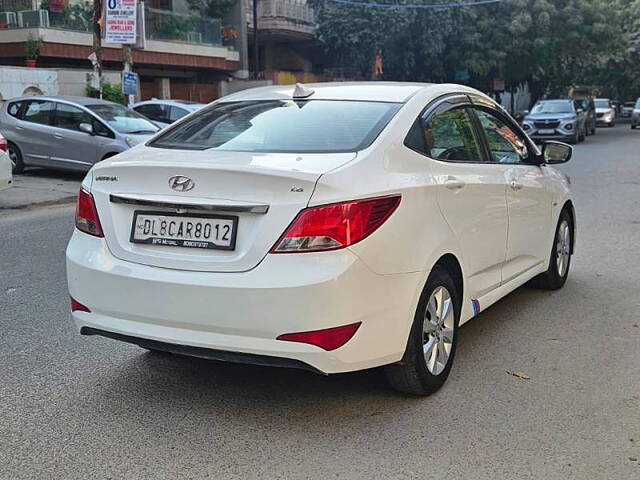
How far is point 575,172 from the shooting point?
650 inches

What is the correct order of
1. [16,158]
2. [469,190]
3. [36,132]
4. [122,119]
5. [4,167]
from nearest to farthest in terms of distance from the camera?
[469,190] → [4,167] → [36,132] → [122,119] → [16,158]

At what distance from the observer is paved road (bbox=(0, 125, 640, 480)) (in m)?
3.34

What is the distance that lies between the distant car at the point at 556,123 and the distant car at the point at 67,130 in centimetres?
1624

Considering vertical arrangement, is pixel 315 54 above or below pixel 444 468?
above

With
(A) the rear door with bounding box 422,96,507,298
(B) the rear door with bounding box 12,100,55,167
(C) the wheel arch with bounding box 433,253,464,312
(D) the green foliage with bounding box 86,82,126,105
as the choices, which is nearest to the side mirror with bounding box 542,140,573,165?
(A) the rear door with bounding box 422,96,507,298

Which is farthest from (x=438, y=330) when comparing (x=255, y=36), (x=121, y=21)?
(x=255, y=36)

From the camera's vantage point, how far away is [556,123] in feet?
88.5

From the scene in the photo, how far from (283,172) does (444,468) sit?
1500 mm

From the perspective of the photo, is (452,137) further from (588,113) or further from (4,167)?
(588,113)

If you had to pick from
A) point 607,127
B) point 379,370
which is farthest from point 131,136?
point 607,127

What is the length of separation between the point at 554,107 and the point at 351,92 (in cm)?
2504

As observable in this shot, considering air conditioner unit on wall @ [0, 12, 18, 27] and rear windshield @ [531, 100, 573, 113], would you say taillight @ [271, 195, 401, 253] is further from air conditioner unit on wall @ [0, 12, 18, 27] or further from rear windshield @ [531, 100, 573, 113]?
rear windshield @ [531, 100, 573, 113]

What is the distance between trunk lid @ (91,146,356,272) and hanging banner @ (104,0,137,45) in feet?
48.3

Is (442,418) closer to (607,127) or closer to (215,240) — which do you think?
(215,240)
